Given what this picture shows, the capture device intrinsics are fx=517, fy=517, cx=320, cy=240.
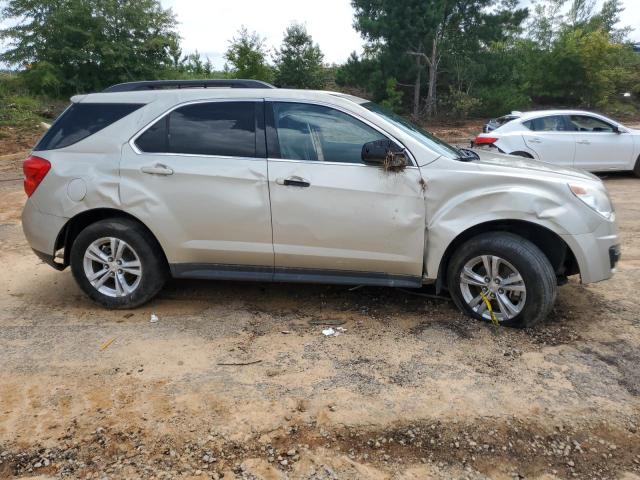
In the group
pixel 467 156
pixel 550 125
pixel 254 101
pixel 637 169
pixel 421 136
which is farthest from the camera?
pixel 637 169

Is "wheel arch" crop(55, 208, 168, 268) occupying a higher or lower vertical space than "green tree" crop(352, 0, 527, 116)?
lower

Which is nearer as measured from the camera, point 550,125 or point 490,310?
point 490,310

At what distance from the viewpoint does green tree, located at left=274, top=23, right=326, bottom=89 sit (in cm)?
2381

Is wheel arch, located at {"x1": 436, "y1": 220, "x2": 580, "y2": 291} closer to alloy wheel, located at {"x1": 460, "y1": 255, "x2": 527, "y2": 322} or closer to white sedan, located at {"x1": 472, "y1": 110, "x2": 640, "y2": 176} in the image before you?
alloy wheel, located at {"x1": 460, "y1": 255, "x2": 527, "y2": 322}

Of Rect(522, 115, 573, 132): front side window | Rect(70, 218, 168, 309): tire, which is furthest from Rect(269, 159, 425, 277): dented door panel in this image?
Rect(522, 115, 573, 132): front side window

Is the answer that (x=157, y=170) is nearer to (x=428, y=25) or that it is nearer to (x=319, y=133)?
(x=319, y=133)

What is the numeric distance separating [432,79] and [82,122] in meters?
19.4

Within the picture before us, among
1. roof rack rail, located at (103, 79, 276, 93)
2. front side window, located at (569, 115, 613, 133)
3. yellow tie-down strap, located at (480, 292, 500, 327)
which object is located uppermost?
roof rack rail, located at (103, 79, 276, 93)

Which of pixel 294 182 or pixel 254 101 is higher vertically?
pixel 254 101

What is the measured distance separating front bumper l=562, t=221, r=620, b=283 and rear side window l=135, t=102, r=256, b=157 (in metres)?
2.54

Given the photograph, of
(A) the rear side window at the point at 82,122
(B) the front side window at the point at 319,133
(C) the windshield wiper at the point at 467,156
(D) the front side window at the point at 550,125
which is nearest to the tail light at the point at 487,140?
(D) the front side window at the point at 550,125

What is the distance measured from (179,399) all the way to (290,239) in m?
1.49

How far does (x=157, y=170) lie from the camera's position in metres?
4.15

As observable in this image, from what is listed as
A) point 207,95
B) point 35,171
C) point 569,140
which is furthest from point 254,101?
point 569,140
